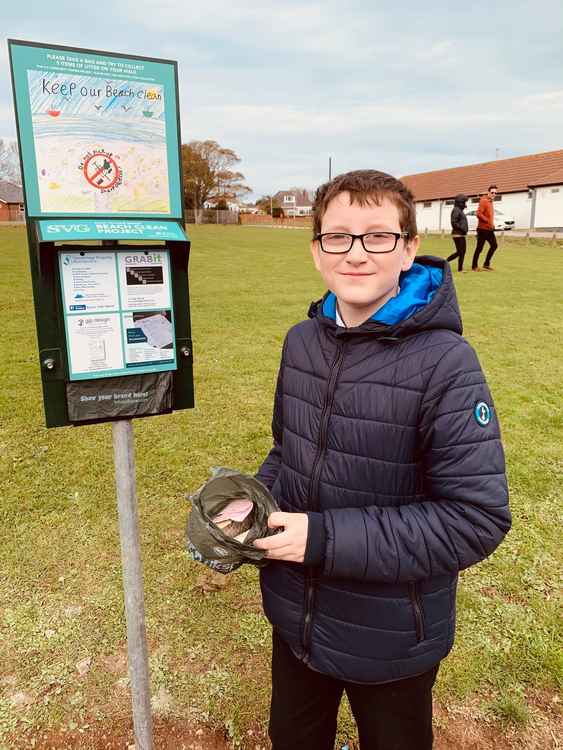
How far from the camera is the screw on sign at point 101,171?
1489 mm

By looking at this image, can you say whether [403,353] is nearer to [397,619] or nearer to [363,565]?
[363,565]

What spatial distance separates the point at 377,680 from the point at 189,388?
3.24 ft

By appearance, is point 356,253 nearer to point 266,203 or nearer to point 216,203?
point 216,203

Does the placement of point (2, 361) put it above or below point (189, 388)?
below

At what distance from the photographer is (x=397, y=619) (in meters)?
1.50

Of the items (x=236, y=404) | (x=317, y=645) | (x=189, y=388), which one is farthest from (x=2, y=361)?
(x=317, y=645)

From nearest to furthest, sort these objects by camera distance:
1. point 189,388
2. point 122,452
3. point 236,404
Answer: point 122,452 < point 189,388 < point 236,404

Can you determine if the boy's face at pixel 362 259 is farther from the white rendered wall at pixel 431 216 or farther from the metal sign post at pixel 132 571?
the white rendered wall at pixel 431 216

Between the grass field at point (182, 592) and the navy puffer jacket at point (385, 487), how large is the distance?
2.96ft

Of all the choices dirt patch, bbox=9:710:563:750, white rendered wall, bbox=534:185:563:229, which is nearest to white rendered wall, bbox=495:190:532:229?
white rendered wall, bbox=534:185:563:229

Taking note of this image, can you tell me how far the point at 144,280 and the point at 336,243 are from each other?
551 millimetres

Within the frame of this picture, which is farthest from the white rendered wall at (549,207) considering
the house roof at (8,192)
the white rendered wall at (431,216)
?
the house roof at (8,192)

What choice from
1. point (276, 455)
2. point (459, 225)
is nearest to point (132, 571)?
point (276, 455)

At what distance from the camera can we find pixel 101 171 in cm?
151
